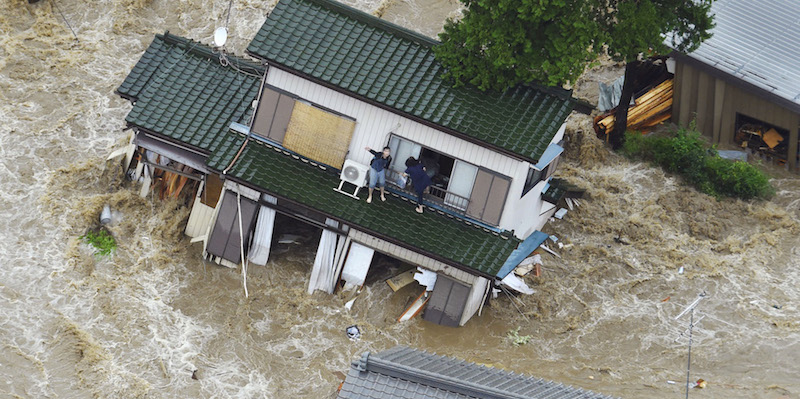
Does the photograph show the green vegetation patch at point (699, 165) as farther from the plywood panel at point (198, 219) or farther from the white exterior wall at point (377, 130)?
the plywood panel at point (198, 219)

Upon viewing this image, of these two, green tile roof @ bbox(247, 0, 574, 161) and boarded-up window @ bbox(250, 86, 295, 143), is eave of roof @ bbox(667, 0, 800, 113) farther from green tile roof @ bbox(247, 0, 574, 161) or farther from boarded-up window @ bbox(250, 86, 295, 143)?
boarded-up window @ bbox(250, 86, 295, 143)

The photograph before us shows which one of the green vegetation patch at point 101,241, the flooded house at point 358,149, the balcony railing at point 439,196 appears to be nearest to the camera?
the flooded house at point 358,149

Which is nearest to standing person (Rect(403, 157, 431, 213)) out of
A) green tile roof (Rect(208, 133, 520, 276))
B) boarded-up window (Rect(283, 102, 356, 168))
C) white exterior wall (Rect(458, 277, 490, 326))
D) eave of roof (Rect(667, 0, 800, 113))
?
green tile roof (Rect(208, 133, 520, 276))

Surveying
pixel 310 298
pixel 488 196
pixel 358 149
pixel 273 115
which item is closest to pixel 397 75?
pixel 358 149

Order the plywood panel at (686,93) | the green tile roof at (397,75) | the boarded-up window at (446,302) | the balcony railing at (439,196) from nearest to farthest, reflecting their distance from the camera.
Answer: the green tile roof at (397,75), the balcony railing at (439,196), the boarded-up window at (446,302), the plywood panel at (686,93)

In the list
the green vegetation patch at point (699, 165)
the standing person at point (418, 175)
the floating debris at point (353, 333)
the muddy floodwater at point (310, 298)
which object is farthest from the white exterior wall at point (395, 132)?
the green vegetation patch at point (699, 165)

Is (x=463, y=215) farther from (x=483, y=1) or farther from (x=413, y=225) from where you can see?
(x=483, y=1)

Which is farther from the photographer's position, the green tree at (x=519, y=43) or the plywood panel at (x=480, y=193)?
the plywood panel at (x=480, y=193)
